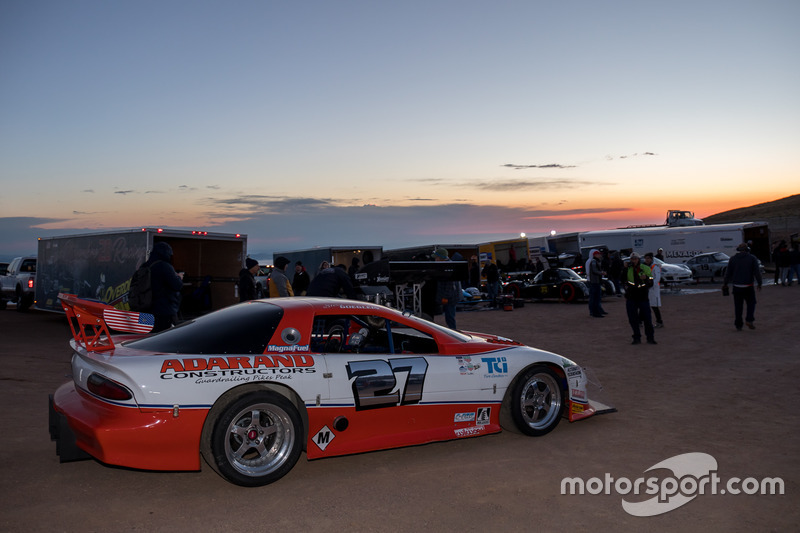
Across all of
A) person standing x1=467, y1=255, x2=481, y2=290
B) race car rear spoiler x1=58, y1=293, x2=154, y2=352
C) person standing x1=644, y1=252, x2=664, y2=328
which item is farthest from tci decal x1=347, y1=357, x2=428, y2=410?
person standing x1=467, y1=255, x2=481, y2=290

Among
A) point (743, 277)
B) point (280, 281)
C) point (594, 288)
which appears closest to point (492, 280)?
point (594, 288)

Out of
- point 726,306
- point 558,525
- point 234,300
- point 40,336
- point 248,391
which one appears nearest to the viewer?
point 558,525

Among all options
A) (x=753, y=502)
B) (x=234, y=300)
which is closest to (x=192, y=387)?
(x=753, y=502)

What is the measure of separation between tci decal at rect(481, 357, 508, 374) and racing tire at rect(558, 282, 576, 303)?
1716cm

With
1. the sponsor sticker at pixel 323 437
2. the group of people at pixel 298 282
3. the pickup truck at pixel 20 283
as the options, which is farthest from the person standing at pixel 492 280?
the sponsor sticker at pixel 323 437

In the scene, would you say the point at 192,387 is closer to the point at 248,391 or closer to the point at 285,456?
the point at 248,391

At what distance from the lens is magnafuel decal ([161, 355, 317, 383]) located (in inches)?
165

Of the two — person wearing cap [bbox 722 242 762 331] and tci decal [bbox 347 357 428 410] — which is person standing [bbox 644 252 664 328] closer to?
person wearing cap [bbox 722 242 762 331]

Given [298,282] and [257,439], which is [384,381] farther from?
[298,282]

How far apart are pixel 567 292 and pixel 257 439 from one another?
19.0m

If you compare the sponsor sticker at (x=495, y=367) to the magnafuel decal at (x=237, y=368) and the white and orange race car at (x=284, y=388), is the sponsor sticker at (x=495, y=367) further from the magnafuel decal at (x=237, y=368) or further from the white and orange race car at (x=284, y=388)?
the magnafuel decal at (x=237, y=368)

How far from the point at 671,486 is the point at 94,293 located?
14.0 meters

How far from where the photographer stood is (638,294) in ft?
38.0

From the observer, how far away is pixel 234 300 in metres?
16.5
